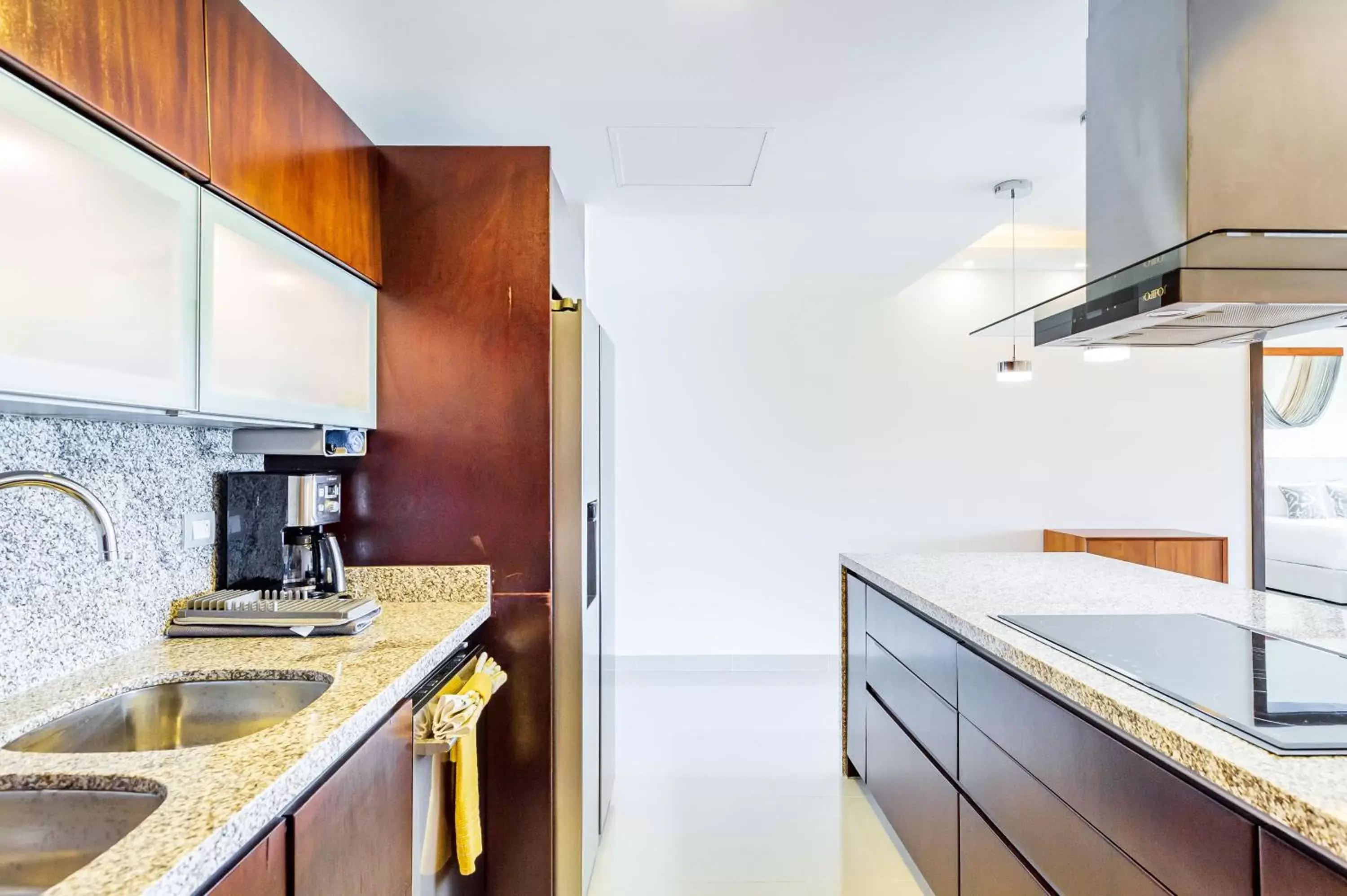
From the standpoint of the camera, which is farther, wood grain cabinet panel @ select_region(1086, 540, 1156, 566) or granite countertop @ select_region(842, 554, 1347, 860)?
wood grain cabinet panel @ select_region(1086, 540, 1156, 566)

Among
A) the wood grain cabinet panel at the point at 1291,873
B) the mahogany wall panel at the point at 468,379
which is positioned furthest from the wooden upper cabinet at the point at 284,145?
the wood grain cabinet panel at the point at 1291,873

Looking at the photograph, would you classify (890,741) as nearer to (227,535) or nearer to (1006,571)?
(1006,571)

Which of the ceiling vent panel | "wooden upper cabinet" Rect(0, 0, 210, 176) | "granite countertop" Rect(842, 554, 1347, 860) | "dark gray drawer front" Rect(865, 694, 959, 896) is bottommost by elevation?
"dark gray drawer front" Rect(865, 694, 959, 896)

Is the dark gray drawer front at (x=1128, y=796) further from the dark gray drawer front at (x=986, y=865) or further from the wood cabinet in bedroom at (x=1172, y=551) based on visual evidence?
the wood cabinet in bedroom at (x=1172, y=551)

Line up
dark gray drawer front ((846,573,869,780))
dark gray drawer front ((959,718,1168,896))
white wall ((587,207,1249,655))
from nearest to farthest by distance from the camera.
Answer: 1. dark gray drawer front ((959,718,1168,896))
2. dark gray drawer front ((846,573,869,780))
3. white wall ((587,207,1249,655))

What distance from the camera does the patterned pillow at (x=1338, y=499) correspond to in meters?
4.61

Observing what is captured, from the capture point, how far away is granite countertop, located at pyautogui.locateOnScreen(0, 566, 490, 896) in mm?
743

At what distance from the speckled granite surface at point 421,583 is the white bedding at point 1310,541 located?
5.21 m

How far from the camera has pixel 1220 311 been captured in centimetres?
157

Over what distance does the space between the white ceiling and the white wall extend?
1.85 meters

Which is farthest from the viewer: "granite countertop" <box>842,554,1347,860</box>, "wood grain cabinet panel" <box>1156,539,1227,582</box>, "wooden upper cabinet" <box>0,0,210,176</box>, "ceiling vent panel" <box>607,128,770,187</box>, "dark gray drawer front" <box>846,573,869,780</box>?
"wood grain cabinet panel" <box>1156,539,1227,582</box>

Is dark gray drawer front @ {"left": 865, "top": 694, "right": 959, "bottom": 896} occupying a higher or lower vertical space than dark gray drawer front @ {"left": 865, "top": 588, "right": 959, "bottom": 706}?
lower

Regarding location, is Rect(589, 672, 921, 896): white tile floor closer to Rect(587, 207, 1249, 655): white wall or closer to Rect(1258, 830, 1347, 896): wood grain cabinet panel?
Rect(587, 207, 1249, 655): white wall

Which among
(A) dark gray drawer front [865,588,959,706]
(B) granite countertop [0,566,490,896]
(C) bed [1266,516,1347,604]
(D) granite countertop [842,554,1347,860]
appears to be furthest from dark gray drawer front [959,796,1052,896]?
(C) bed [1266,516,1347,604]
